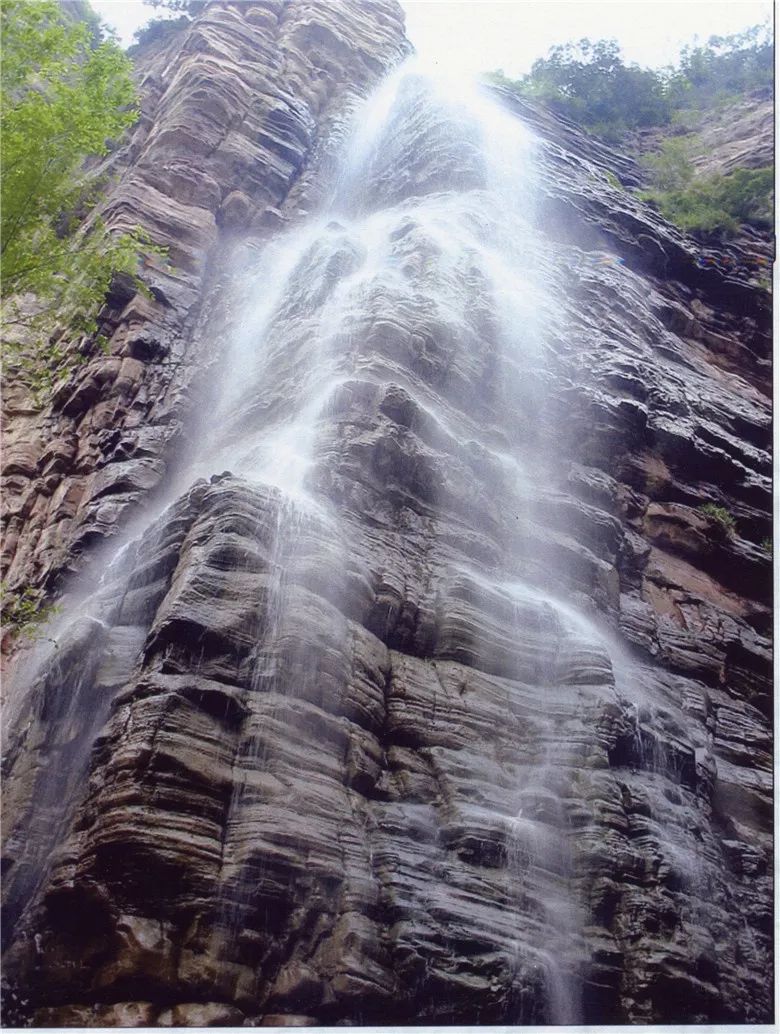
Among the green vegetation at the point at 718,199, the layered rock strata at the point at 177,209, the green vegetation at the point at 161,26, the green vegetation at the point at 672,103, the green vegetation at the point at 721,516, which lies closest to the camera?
the layered rock strata at the point at 177,209

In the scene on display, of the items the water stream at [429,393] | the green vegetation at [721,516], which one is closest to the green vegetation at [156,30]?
the water stream at [429,393]

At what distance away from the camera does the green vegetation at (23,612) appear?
6.68 m

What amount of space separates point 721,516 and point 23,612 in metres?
7.49

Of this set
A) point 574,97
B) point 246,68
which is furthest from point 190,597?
point 574,97

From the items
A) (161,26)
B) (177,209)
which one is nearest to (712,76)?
(161,26)

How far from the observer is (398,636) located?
21.9 ft

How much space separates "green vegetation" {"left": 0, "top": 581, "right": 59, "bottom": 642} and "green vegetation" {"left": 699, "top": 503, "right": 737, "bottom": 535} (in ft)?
23.4

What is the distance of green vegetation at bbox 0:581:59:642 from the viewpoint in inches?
263

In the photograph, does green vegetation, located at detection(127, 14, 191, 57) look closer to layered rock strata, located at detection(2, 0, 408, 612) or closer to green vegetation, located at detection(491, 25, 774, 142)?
layered rock strata, located at detection(2, 0, 408, 612)

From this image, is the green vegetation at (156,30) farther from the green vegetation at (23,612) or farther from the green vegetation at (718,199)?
the green vegetation at (23,612)

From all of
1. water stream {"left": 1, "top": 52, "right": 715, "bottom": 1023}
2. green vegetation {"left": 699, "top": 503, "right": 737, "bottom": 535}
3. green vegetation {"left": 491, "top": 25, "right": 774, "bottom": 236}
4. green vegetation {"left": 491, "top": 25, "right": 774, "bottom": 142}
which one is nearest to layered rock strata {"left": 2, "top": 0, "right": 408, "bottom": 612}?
water stream {"left": 1, "top": 52, "right": 715, "bottom": 1023}

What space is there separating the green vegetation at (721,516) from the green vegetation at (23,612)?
23.4 feet

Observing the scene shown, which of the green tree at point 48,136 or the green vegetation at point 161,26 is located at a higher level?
the green vegetation at point 161,26

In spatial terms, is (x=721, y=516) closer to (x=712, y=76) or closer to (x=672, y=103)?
(x=712, y=76)
